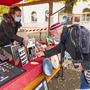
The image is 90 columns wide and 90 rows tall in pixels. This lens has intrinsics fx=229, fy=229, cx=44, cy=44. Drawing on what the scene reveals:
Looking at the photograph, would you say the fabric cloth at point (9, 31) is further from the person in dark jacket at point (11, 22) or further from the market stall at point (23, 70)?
the market stall at point (23, 70)

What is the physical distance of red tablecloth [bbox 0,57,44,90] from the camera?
7.14 feet

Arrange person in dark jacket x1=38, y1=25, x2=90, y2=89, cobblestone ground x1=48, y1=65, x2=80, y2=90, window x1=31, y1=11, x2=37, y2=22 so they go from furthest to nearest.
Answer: window x1=31, y1=11, x2=37, y2=22
cobblestone ground x1=48, y1=65, x2=80, y2=90
person in dark jacket x1=38, y1=25, x2=90, y2=89

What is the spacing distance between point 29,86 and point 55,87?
88.1 inches

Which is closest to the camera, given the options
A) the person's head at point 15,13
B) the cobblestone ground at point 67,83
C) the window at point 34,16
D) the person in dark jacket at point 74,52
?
the person in dark jacket at point 74,52

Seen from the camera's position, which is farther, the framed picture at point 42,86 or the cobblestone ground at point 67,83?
the cobblestone ground at point 67,83

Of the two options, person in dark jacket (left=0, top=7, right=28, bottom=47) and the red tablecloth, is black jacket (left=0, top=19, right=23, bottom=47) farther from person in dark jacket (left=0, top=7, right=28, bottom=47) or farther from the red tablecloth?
the red tablecloth

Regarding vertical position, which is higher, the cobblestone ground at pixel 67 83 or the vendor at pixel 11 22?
the vendor at pixel 11 22

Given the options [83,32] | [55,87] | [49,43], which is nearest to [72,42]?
[83,32]

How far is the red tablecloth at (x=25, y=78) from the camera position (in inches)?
85.7

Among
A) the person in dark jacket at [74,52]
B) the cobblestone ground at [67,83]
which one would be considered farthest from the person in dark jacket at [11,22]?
the cobblestone ground at [67,83]

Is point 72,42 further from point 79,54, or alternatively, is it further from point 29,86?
point 29,86

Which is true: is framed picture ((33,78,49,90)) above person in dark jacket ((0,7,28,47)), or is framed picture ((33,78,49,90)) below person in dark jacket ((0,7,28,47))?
below

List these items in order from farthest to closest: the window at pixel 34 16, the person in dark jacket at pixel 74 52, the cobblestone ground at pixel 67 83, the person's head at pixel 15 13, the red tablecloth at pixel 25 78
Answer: the window at pixel 34 16, the cobblestone ground at pixel 67 83, the person's head at pixel 15 13, the person in dark jacket at pixel 74 52, the red tablecloth at pixel 25 78

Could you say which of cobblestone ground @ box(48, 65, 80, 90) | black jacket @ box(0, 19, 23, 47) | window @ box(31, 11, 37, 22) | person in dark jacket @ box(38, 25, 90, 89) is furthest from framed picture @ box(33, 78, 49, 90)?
window @ box(31, 11, 37, 22)
